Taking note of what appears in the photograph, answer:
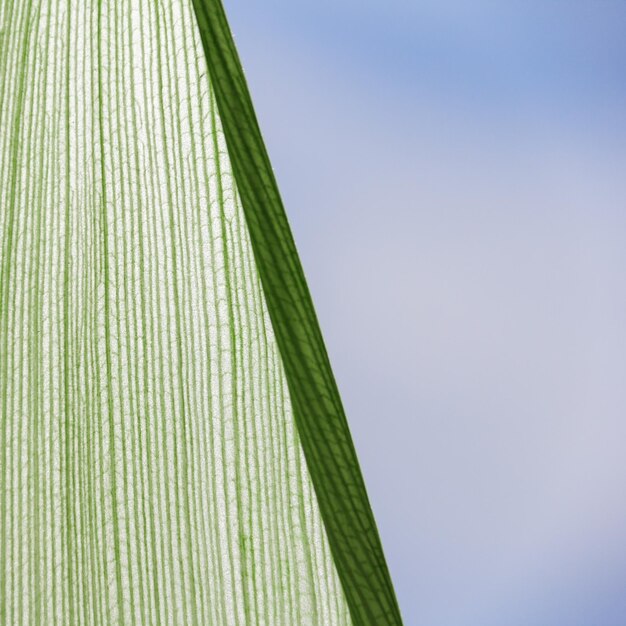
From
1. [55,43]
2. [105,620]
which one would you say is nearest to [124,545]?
[105,620]

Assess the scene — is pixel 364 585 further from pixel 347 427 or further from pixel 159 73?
pixel 159 73

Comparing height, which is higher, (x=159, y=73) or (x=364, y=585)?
(x=159, y=73)
